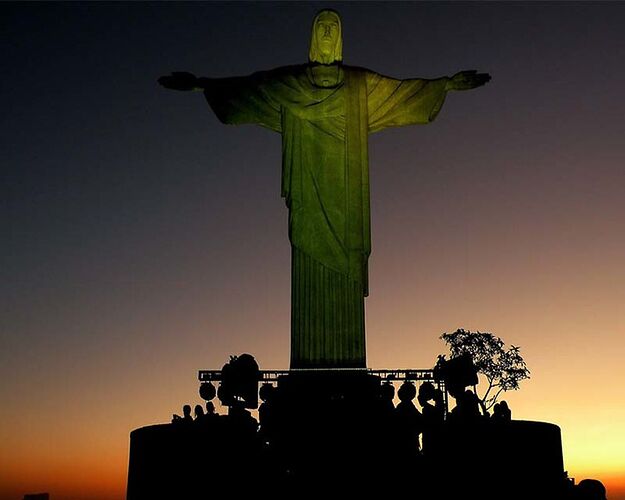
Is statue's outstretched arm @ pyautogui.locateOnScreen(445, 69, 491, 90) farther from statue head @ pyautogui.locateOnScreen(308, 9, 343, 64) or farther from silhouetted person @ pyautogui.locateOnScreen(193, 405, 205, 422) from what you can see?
silhouetted person @ pyautogui.locateOnScreen(193, 405, 205, 422)

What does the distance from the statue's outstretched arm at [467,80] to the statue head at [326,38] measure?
6.96ft

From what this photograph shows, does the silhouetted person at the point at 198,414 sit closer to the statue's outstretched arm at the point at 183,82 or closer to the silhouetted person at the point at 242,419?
the silhouetted person at the point at 242,419

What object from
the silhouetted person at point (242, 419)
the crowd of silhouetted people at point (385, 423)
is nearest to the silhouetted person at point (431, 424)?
the crowd of silhouetted people at point (385, 423)

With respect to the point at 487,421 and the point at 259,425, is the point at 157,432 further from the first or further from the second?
the point at 487,421

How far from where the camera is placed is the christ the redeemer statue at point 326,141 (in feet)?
46.3

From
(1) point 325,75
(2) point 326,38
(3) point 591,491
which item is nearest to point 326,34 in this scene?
(2) point 326,38

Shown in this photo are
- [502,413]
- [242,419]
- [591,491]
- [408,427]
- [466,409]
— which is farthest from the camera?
[502,413]

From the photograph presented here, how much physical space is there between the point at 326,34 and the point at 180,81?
2.73m

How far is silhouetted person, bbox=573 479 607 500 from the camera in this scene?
10078mm

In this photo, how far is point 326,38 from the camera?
48.4ft

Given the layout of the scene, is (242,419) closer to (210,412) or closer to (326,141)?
(210,412)

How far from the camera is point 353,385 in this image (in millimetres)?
13180

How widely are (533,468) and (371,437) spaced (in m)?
2.20

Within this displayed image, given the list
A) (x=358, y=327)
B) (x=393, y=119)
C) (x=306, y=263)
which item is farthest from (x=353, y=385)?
(x=393, y=119)
